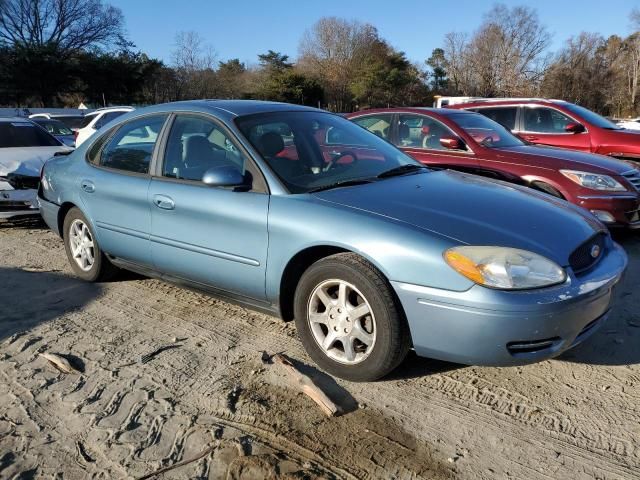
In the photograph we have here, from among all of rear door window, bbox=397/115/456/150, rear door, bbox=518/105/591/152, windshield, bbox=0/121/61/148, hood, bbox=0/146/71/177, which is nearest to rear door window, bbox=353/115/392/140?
rear door window, bbox=397/115/456/150

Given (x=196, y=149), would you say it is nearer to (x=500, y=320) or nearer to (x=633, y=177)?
(x=500, y=320)

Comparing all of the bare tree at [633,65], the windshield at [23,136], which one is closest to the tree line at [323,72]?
the bare tree at [633,65]

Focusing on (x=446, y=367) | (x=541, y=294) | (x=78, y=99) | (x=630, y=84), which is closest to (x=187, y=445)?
(x=446, y=367)

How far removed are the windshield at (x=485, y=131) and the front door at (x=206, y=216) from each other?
3.67m

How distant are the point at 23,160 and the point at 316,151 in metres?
5.14

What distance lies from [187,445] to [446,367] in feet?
5.02

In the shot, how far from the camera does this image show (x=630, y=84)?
48625mm

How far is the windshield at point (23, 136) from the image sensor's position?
7.89 m

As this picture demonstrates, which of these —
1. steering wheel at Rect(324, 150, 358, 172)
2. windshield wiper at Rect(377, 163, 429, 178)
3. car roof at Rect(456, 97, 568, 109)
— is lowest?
windshield wiper at Rect(377, 163, 429, 178)

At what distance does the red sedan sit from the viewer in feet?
18.4

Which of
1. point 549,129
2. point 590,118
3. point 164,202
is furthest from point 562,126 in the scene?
point 164,202

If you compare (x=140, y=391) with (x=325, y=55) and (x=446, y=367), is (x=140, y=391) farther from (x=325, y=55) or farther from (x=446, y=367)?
(x=325, y=55)

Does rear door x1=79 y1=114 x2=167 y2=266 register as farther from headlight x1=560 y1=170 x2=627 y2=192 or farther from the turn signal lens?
headlight x1=560 y1=170 x2=627 y2=192

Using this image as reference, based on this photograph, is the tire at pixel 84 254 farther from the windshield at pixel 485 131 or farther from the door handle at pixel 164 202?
the windshield at pixel 485 131
